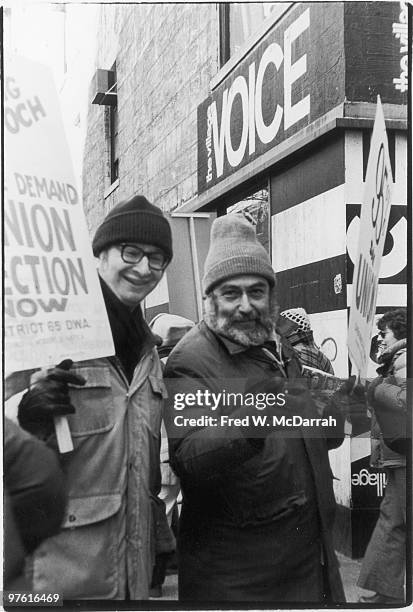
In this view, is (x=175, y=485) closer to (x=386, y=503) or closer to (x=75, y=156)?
(x=386, y=503)

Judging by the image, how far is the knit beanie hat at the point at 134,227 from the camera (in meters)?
2.95

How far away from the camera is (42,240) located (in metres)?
2.92

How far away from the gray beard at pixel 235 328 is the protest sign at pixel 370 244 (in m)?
0.34

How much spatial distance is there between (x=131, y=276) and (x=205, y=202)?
453 mm

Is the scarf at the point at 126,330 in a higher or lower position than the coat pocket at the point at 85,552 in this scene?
higher

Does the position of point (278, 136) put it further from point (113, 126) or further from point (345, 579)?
point (345, 579)

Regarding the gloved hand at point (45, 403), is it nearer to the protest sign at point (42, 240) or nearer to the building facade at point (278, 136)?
the protest sign at point (42, 240)

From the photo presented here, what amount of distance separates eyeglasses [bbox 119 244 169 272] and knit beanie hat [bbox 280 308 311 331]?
1.72ft

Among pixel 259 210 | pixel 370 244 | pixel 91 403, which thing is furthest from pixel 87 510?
pixel 370 244

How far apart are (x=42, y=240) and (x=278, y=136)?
3.42 feet

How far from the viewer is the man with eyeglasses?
2908 millimetres

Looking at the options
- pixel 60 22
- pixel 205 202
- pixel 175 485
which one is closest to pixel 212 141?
pixel 205 202

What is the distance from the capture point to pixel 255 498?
9.60ft

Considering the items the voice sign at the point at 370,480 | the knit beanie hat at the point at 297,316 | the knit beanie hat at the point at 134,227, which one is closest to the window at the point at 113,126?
the knit beanie hat at the point at 134,227
